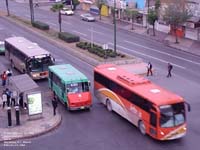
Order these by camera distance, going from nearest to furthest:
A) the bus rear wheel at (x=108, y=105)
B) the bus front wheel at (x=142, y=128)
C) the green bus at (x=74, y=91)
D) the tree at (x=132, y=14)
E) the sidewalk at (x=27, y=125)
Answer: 1. the sidewalk at (x=27, y=125)
2. the bus front wheel at (x=142, y=128)
3. the green bus at (x=74, y=91)
4. the bus rear wheel at (x=108, y=105)
5. the tree at (x=132, y=14)

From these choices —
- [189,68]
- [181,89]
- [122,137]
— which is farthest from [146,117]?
[189,68]

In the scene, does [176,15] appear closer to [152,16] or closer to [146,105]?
[152,16]

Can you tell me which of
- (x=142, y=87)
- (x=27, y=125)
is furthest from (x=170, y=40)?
(x=27, y=125)

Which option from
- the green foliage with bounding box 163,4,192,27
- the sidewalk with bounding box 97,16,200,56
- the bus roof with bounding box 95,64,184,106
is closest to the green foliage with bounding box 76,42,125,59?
the sidewalk with bounding box 97,16,200,56

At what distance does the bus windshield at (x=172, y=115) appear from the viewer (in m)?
25.8

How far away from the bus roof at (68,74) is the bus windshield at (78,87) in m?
0.29

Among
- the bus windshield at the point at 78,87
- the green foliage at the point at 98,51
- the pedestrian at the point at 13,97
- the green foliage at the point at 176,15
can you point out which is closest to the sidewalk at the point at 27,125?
the pedestrian at the point at 13,97

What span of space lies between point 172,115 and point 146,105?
68.0 inches

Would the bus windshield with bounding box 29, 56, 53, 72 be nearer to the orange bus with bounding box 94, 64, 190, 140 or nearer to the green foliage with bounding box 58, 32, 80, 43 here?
the orange bus with bounding box 94, 64, 190, 140

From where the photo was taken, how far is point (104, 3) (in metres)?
83.2

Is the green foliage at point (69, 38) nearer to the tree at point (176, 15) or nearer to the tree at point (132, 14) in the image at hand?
the tree at point (176, 15)

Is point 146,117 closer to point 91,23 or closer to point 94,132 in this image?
point 94,132

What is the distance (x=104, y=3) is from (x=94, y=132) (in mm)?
57717

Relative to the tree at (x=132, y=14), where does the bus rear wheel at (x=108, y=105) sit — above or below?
below
